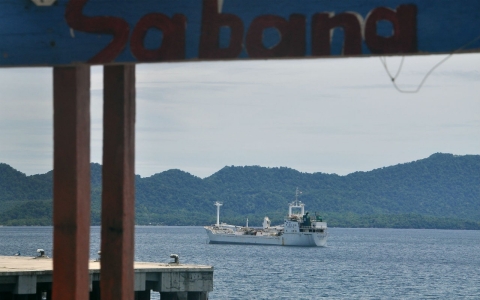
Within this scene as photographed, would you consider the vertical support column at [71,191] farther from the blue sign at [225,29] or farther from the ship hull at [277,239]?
the ship hull at [277,239]

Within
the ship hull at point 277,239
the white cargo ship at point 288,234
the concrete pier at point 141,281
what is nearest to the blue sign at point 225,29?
the concrete pier at point 141,281

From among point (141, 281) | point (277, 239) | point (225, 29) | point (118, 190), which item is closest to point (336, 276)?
point (277, 239)

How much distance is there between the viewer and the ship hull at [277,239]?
134 metres

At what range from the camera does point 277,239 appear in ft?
450

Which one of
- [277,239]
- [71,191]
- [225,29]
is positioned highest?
[225,29]

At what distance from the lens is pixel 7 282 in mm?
23594

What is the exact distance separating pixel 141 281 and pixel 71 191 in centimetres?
2184

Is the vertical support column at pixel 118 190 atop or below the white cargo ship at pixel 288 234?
atop

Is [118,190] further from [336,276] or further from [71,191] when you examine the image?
[336,276]

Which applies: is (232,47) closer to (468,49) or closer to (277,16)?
(277,16)

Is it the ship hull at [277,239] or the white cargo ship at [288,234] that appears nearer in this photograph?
the white cargo ship at [288,234]

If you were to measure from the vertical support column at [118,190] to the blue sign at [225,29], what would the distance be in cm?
21

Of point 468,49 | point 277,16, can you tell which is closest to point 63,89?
point 277,16

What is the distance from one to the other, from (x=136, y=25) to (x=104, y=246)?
3.60 ft
